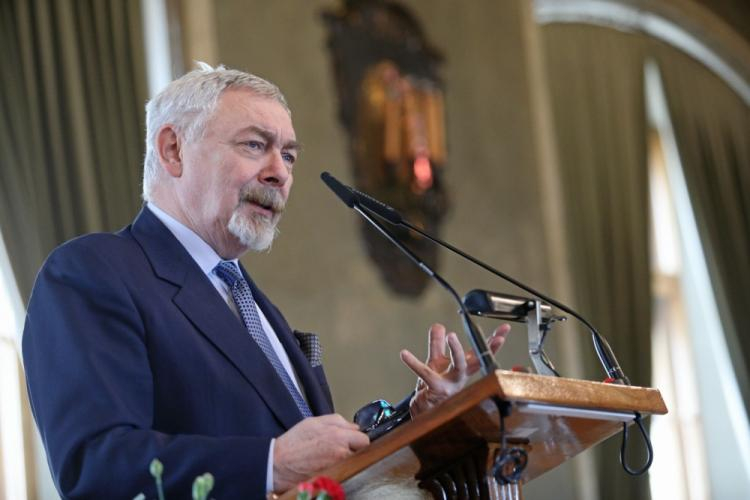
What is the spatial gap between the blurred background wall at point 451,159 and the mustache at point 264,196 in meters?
2.58

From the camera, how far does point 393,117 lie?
25.4ft

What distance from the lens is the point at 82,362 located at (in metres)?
2.68

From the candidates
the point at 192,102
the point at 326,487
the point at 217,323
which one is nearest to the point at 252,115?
the point at 192,102

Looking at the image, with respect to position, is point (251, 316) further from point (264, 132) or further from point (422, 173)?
point (422, 173)

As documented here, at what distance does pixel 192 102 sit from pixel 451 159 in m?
4.71

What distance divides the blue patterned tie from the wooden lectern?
19.0 inches

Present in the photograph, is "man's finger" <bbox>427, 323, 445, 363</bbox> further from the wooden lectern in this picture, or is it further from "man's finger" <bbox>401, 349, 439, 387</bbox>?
the wooden lectern

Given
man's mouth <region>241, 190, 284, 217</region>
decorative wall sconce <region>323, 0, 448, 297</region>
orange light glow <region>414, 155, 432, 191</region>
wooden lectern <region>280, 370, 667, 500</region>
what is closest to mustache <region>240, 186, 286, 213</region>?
man's mouth <region>241, 190, 284, 217</region>

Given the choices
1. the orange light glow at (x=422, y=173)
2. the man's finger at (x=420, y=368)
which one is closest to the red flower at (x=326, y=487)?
the man's finger at (x=420, y=368)

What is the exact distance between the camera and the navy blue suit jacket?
2.54 meters

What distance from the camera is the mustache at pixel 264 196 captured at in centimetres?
336

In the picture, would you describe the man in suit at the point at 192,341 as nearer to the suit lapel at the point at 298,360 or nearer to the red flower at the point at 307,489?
the suit lapel at the point at 298,360

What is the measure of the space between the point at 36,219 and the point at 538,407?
3854 millimetres

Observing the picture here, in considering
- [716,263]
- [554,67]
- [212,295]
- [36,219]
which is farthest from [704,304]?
[212,295]
